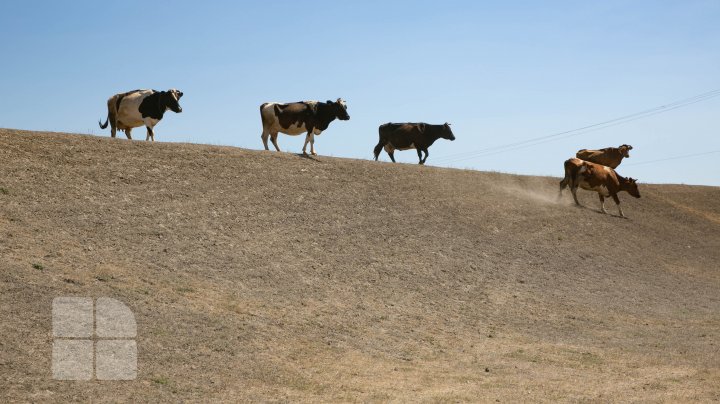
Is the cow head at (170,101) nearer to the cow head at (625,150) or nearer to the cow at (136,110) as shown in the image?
the cow at (136,110)

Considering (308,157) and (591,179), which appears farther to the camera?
(591,179)

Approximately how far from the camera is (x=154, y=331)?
1484 centimetres

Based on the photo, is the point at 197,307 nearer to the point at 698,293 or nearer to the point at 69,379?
the point at 69,379

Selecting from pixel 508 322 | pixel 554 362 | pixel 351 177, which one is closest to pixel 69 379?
pixel 554 362

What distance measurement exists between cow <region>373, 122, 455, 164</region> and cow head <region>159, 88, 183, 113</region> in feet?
39.2

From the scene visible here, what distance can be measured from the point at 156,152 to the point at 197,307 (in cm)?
1192

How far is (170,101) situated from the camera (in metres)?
31.3

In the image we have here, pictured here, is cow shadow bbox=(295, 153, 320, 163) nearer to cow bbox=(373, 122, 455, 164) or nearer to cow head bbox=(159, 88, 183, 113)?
cow head bbox=(159, 88, 183, 113)

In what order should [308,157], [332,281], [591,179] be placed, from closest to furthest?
1. [332,281]
2. [308,157]
3. [591,179]

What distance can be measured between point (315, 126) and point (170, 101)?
561 cm

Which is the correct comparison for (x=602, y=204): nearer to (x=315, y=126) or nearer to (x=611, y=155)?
(x=611, y=155)
